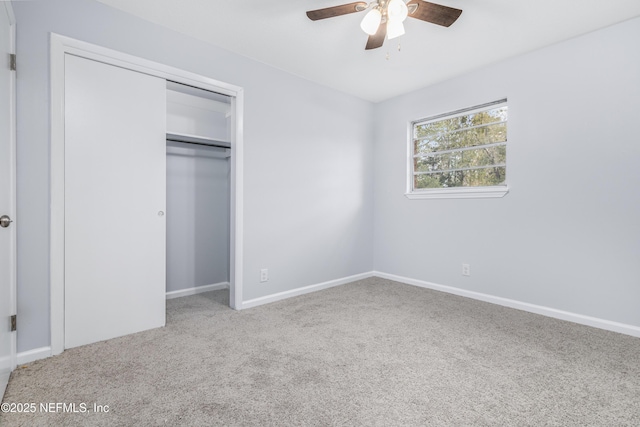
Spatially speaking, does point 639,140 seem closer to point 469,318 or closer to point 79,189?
point 469,318

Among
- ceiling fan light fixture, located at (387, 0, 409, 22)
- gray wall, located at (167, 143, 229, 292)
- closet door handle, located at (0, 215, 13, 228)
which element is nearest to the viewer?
closet door handle, located at (0, 215, 13, 228)

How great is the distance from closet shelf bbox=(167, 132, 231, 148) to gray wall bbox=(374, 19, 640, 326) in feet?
8.31

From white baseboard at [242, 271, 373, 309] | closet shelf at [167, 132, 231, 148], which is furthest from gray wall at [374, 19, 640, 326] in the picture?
closet shelf at [167, 132, 231, 148]

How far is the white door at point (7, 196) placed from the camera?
5.24ft

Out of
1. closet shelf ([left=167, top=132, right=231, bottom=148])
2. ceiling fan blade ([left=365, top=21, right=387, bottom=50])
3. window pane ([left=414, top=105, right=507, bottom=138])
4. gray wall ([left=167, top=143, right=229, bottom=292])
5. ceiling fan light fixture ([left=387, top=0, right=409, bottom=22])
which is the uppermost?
ceiling fan blade ([left=365, top=21, right=387, bottom=50])

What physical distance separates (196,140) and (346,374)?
2726mm

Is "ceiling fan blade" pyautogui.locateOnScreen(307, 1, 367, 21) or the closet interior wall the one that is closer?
"ceiling fan blade" pyautogui.locateOnScreen(307, 1, 367, 21)

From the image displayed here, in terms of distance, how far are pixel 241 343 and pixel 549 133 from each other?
3.18 meters

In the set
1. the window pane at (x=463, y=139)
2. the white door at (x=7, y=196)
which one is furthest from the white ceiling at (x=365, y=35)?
the white door at (x=7, y=196)

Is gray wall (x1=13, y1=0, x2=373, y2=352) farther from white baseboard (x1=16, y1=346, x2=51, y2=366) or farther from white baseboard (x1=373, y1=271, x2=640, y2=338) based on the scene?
white baseboard (x1=373, y1=271, x2=640, y2=338)

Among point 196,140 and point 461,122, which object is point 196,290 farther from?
point 461,122

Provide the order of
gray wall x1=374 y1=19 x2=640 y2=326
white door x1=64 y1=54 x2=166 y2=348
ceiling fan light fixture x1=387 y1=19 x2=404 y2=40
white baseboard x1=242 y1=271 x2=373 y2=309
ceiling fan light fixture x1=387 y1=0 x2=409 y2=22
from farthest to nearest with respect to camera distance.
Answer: white baseboard x1=242 y1=271 x2=373 y2=309 < gray wall x1=374 y1=19 x2=640 y2=326 < white door x1=64 y1=54 x2=166 y2=348 < ceiling fan light fixture x1=387 y1=19 x2=404 y2=40 < ceiling fan light fixture x1=387 y1=0 x2=409 y2=22

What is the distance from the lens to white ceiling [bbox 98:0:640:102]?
2131 millimetres

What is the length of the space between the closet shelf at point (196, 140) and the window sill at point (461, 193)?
93.0 inches
